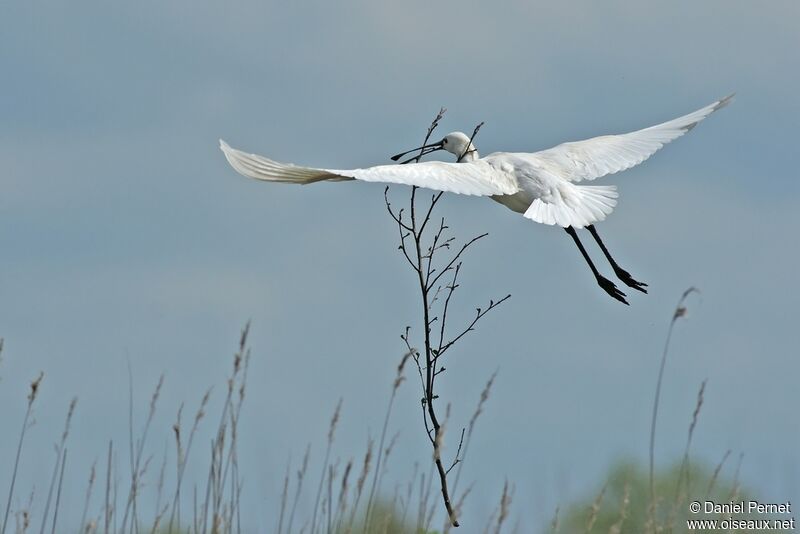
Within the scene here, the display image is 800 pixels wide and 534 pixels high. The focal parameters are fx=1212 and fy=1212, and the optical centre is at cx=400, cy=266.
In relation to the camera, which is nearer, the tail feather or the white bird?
the white bird

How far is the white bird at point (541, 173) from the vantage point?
5320 mm

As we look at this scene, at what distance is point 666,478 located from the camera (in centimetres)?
1389

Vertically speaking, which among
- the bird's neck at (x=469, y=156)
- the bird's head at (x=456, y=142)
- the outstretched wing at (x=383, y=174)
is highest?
the bird's head at (x=456, y=142)

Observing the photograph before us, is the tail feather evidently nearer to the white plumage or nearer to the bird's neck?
the white plumage

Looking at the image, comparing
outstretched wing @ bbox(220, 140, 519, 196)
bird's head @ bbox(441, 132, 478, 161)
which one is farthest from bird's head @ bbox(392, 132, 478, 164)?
outstretched wing @ bbox(220, 140, 519, 196)

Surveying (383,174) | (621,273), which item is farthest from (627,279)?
(383,174)

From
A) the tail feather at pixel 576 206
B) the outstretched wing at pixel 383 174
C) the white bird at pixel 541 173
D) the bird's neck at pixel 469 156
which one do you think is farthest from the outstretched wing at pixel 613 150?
the outstretched wing at pixel 383 174

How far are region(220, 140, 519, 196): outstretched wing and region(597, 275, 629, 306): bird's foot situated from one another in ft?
3.54

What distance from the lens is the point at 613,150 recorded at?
736 cm

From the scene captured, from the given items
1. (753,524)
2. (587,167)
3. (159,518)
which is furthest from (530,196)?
(159,518)

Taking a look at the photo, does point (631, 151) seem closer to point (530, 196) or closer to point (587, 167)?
point (587, 167)

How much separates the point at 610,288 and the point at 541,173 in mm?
817

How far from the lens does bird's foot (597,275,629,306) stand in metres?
6.66

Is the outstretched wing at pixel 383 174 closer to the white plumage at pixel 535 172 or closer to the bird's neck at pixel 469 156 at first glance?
the white plumage at pixel 535 172
